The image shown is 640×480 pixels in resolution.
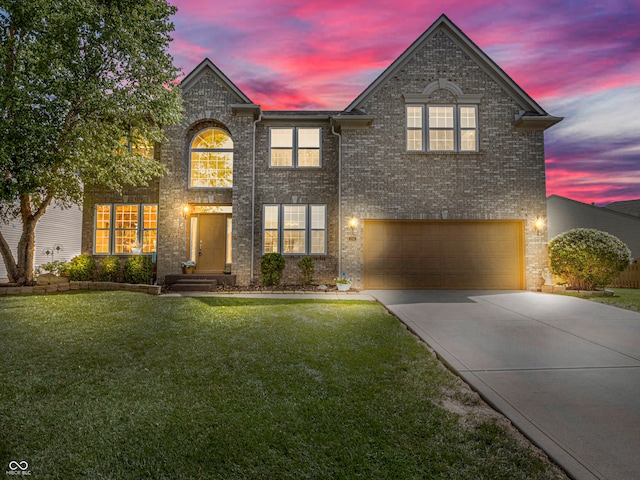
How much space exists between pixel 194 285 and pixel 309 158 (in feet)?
21.5

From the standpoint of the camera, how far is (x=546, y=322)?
22.4 feet

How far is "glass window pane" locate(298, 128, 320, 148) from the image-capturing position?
13.4 metres

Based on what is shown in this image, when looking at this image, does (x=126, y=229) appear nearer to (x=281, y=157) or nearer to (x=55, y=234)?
(x=55, y=234)

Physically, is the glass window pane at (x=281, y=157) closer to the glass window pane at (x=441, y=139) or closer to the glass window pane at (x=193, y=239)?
the glass window pane at (x=193, y=239)

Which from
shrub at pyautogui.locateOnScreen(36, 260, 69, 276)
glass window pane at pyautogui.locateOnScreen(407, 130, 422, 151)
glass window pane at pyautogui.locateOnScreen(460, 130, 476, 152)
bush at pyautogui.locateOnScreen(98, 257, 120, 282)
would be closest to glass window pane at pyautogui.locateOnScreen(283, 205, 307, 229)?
glass window pane at pyautogui.locateOnScreen(407, 130, 422, 151)

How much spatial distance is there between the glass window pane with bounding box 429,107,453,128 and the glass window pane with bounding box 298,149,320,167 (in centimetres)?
452

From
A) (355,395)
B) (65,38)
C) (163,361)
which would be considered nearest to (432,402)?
(355,395)

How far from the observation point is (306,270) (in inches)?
498

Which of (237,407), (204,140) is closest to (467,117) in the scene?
(204,140)

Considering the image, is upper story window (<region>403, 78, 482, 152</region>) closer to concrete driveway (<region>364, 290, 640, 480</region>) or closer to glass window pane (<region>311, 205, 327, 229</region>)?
glass window pane (<region>311, 205, 327, 229</region>)

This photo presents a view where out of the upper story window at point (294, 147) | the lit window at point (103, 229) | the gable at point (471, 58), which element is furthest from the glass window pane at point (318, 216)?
the lit window at point (103, 229)

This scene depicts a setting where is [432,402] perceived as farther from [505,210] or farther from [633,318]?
[505,210]

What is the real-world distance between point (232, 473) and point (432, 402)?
2061 mm

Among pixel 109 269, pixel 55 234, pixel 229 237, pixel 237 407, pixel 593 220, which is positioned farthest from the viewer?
pixel 593 220
